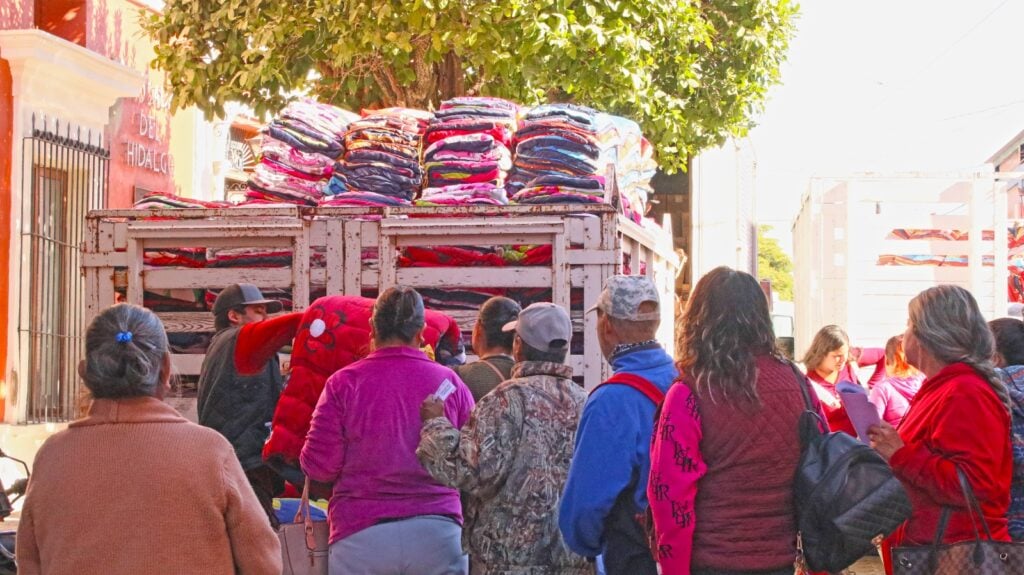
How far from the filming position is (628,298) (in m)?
4.45

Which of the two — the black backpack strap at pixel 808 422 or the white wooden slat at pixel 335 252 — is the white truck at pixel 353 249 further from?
the black backpack strap at pixel 808 422

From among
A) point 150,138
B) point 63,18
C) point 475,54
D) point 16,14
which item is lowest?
point 150,138

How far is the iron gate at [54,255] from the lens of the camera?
502 inches

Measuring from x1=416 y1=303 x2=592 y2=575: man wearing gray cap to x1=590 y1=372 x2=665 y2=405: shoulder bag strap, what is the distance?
0.98 feet

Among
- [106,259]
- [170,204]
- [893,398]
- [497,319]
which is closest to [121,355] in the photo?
[497,319]

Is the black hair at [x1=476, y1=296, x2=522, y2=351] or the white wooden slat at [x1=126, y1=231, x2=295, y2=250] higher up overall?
the white wooden slat at [x1=126, y1=231, x2=295, y2=250]

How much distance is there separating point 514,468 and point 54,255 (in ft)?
32.9

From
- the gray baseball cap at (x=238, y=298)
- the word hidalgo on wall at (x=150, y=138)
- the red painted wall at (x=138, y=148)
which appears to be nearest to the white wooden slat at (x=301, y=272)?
the gray baseball cap at (x=238, y=298)

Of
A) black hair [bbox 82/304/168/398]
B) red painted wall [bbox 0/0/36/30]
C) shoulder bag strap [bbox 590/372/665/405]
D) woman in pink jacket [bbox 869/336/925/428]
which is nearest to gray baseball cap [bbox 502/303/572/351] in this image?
shoulder bag strap [bbox 590/372/665/405]

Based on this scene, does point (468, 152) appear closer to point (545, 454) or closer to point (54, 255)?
point (545, 454)

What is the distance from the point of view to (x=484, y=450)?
443 cm

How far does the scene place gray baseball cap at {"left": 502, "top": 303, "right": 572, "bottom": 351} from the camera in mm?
4605

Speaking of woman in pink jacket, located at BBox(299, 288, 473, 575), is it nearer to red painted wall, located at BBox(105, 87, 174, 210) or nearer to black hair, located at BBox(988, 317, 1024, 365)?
black hair, located at BBox(988, 317, 1024, 365)

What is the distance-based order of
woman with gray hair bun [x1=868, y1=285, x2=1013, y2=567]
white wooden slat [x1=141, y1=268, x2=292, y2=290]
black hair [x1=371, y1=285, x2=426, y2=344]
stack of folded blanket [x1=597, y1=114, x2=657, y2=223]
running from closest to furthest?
woman with gray hair bun [x1=868, y1=285, x2=1013, y2=567] < black hair [x1=371, y1=285, x2=426, y2=344] < white wooden slat [x1=141, y1=268, x2=292, y2=290] < stack of folded blanket [x1=597, y1=114, x2=657, y2=223]
